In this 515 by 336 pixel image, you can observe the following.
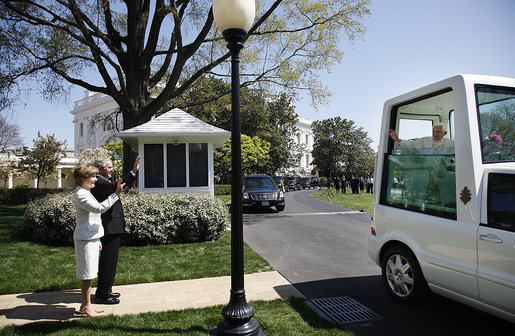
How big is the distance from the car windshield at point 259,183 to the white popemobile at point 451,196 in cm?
1121

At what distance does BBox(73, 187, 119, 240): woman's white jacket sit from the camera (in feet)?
13.0

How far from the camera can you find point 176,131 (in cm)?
1026

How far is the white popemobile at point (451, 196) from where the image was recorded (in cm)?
332

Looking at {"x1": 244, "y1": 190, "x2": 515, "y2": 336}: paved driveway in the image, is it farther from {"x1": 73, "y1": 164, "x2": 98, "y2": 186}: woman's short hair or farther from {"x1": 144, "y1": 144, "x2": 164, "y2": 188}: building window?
{"x1": 73, "y1": 164, "x2": 98, "y2": 186}: woman's short hair

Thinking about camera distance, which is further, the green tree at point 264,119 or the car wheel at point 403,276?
the green tree at point 264,119

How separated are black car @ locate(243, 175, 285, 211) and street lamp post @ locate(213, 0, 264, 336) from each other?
11703 millimetres

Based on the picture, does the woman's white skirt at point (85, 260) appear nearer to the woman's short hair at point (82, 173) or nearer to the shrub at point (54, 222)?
the woman's short hair at point (82, 173)

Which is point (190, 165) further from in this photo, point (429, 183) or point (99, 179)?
point (429, 183)

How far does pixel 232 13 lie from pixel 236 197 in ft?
6.10

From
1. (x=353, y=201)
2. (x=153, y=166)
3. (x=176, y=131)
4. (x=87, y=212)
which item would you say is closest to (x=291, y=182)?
(x=353, y=201)

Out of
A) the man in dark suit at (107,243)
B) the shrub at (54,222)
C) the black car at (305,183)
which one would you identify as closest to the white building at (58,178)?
the black car at (305,183)

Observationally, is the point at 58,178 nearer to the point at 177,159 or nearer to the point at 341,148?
the point at 177,159

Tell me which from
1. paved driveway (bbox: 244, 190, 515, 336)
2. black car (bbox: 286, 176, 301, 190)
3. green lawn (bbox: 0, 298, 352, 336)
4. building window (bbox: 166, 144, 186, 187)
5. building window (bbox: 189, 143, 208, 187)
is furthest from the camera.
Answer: black car (bbox: 286, 176, 301, 190)

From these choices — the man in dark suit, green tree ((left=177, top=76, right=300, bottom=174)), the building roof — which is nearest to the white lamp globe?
the man in dark suit
